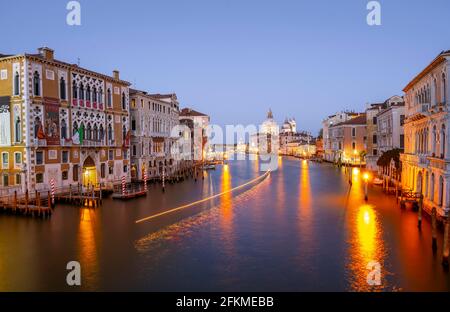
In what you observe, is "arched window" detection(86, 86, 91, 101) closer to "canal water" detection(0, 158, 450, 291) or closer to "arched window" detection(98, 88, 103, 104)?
"arched window" detection(98, 88, 103, 104)

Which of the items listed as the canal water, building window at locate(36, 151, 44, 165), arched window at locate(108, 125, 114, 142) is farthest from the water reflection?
arched window at locate(108, 125, 114, 142)

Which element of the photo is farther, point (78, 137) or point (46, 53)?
point (78, 137)

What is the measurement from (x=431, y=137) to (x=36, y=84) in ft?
90.9

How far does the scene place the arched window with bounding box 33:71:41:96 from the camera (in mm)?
29984

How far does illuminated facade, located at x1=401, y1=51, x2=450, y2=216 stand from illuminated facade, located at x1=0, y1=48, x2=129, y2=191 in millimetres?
26565

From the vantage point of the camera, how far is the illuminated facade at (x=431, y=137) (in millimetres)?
20781

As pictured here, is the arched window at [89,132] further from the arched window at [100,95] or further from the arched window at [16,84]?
the arched window at [16,84]

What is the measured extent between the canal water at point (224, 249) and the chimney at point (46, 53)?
11973mm

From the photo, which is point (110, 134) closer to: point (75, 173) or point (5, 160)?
point (75, 173)

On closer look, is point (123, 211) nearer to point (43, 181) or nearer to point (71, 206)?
point (71, 206)

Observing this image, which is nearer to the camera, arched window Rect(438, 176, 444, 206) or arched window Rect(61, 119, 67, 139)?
arched window Rect(438, 176, 444, 206)

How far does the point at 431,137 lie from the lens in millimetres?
23641

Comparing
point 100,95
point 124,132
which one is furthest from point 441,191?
point 124,132
